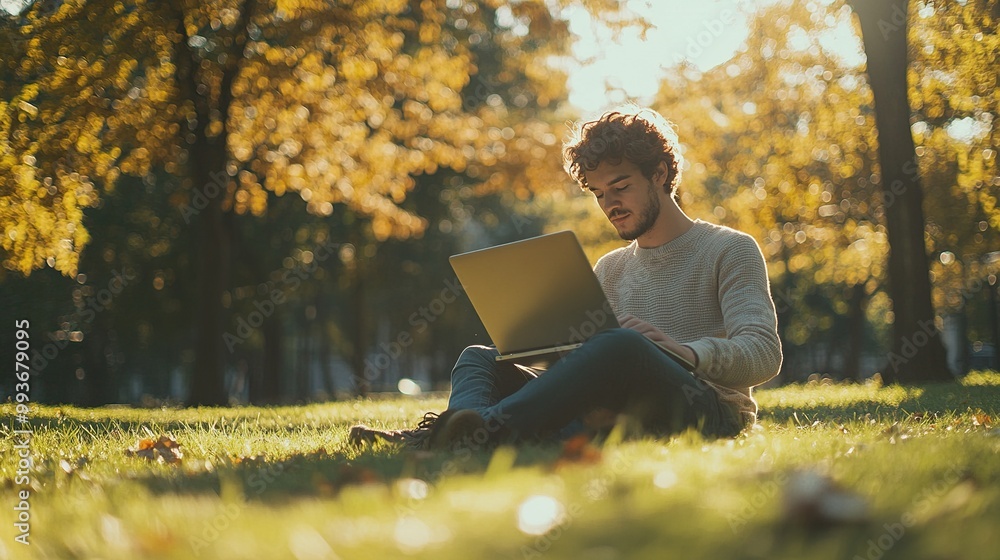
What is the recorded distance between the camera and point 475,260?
4305 millimetres

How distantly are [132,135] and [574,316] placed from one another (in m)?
9.04

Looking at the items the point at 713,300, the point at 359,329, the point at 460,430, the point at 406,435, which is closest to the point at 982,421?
the point at 713,300

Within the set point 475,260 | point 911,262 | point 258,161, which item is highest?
point 258,161

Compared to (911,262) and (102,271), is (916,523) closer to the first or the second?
(911,262)

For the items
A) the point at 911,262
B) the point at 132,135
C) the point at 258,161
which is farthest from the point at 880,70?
the point at 132,135

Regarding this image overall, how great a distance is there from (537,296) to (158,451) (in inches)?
77.9

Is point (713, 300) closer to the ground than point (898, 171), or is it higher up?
closer to the ground

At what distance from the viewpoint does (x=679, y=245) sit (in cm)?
457

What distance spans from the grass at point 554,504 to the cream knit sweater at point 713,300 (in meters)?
0.39

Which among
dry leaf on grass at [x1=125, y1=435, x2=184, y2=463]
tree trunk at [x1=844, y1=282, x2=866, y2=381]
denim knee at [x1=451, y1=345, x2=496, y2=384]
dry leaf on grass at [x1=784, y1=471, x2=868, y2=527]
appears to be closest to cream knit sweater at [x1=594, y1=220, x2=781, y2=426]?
denim knee at [x1=451, y1=345, x2=496, y2=384]

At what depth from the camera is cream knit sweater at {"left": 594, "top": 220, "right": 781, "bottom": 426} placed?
404cm

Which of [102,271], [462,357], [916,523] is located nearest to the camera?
[916,523]

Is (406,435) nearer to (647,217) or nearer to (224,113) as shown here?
(647,217)

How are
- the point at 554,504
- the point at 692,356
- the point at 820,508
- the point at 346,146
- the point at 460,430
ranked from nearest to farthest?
the point at 820,508 → the point at 554,504 → the point at 460,430 → the point at 692,356 → the point at 346,146
